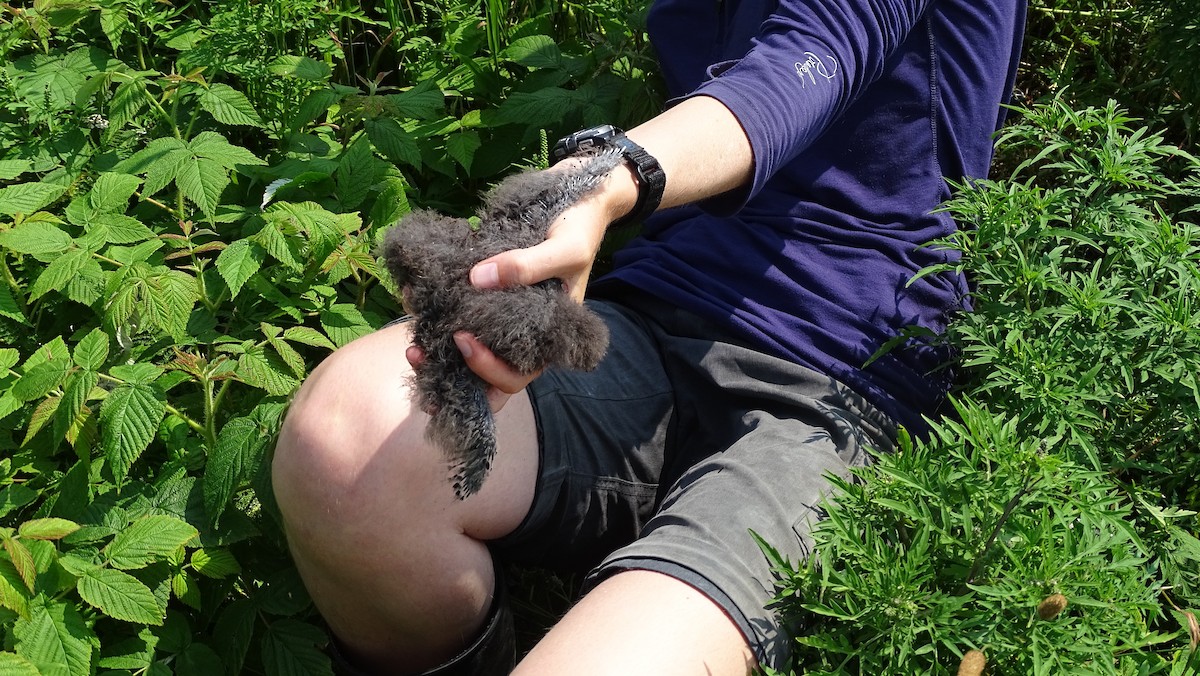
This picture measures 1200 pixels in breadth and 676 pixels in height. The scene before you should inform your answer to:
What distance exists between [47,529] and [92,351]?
356mm

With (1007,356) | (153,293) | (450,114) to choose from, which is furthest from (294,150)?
(1007,356)

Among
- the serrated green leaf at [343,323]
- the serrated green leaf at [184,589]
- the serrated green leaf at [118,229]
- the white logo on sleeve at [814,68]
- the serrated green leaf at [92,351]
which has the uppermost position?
the white logo on sleeve at [814,68]

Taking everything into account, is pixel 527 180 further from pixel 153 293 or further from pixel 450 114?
pixel 450 114

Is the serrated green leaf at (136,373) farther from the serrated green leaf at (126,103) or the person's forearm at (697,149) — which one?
the person's forearm at (697,149)

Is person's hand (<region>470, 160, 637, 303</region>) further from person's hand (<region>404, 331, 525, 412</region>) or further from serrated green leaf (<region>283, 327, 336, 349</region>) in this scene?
serrated green leaf (<region>283, 327, 336, 349</region>)

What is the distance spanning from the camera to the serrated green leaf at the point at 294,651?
5.94 ft

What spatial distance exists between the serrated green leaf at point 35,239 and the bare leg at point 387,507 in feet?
2.51

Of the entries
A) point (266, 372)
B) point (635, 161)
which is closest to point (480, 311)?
point (635, 161)

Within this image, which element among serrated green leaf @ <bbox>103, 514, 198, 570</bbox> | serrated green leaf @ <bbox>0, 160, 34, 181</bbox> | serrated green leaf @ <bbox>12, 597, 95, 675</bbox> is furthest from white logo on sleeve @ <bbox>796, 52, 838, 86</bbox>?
serrated green leaf @ <bbox>0, 160, 34, 181</bbox>

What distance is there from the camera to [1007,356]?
158 cm

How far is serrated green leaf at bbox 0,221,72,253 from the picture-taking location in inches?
82.1

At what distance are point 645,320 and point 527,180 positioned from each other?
0.64 meters

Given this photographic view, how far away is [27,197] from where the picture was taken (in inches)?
88.7

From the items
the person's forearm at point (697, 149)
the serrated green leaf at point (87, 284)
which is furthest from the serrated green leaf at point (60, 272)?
the person's forearm at point (697, 149)
